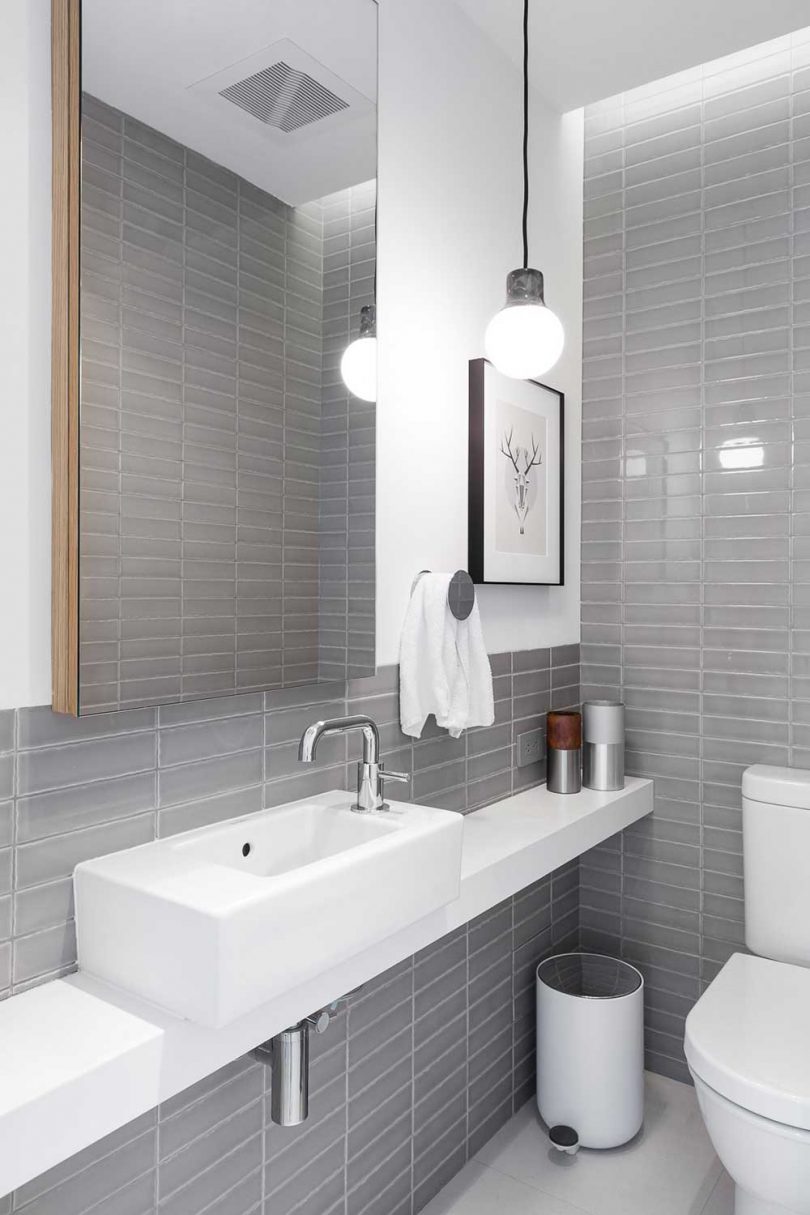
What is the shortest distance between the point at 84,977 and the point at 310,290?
1.12m

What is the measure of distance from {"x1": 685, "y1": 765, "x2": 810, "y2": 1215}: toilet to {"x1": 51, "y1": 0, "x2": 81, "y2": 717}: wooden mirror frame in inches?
50.7

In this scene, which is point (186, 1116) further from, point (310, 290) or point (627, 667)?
point (627, 667)

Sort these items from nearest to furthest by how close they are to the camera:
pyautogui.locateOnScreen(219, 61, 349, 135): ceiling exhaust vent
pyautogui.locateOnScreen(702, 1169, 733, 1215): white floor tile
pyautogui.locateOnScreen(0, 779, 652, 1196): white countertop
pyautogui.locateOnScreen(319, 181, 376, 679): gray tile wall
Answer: pyautogui.locateOnScreen(0, 779, 652, 1196): white countertop → pyautogui.locateOnScreen(219, 61, 349, 135): ceiling exhaust vent → pyautogui.locateOnScreen(319, 181, 376, 679): gray tile wall → pyautogui.locateOnScreen(702, 1169, 733, 1215): white floor tile

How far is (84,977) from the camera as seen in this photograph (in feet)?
3.55

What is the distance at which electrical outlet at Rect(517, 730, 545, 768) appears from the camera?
207cm

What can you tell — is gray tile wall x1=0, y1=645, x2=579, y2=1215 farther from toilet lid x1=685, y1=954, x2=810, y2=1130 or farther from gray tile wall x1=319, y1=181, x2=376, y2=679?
toilet lid x1=685, y1=954, x2=810, y2=1130

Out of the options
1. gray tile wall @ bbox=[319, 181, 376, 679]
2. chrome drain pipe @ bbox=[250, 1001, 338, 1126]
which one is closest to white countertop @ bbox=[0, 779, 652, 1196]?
chrome drain pipe @ bbox=[250, 1001, 338, 1126]

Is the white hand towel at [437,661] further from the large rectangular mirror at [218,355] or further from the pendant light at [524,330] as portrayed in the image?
the pendant light at [524,330]

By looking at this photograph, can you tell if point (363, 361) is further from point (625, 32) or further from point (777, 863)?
point (777, 863)

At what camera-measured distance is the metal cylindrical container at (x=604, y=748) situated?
213 cm

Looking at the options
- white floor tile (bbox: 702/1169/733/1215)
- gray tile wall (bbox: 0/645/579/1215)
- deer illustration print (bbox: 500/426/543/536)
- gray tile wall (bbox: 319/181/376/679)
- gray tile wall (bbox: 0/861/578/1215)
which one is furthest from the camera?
deer illustration print (bbox: 500/426/543/536)

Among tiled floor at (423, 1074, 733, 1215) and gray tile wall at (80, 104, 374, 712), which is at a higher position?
gray tile wall at (80, 104, 374, 712)

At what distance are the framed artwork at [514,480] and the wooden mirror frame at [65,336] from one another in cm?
100

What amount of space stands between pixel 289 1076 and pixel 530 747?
1044 millimetres
